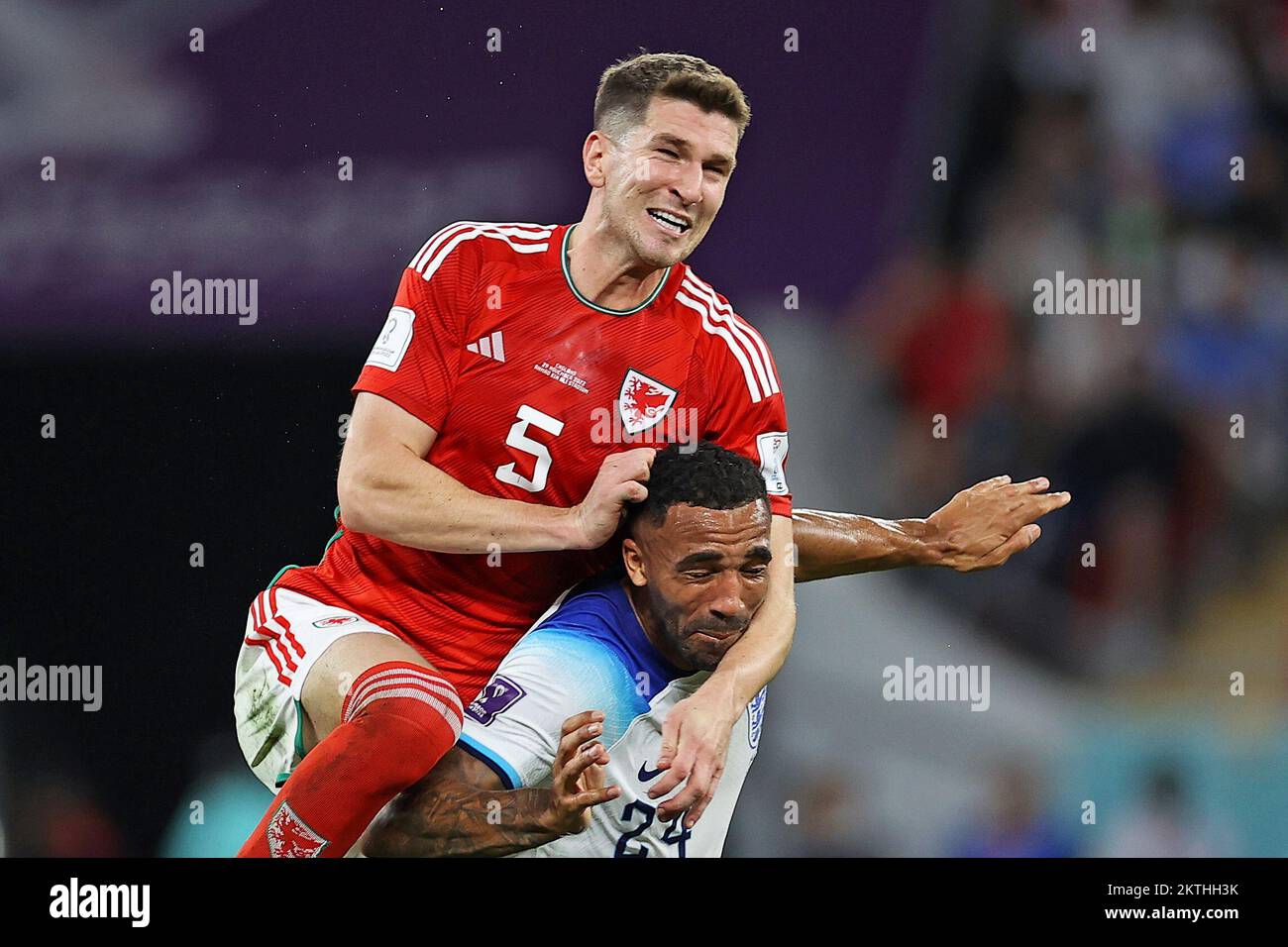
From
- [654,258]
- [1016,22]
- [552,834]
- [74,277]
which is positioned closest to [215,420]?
[74,277]

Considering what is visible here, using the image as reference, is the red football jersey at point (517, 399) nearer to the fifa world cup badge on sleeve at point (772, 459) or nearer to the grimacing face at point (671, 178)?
the fifa world cup badge on sleeve at point (772, 459)

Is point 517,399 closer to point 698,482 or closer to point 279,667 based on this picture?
point 698,482

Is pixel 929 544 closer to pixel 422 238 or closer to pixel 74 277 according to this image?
pixel 422 238

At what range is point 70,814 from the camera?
514 centimetres

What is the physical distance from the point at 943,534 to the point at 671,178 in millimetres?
1372

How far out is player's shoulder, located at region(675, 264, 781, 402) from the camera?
3955mm

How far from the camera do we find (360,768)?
3.30m

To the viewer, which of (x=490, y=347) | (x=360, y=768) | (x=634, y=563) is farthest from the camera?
(x=490, y=347)

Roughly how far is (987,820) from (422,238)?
2.88 m

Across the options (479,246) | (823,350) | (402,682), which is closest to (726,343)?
(479,246)

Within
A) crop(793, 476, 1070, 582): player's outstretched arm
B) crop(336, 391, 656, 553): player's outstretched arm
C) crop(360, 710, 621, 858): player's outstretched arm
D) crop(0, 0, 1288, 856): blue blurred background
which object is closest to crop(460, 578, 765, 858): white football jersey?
crop(360, 710, 621, 858): player's outstretched arm

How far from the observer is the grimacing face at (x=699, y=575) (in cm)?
364

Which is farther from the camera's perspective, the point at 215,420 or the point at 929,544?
the point at 215,420

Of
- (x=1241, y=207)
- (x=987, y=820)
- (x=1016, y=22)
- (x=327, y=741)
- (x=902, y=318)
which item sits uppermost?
(x=1016, y=22)
